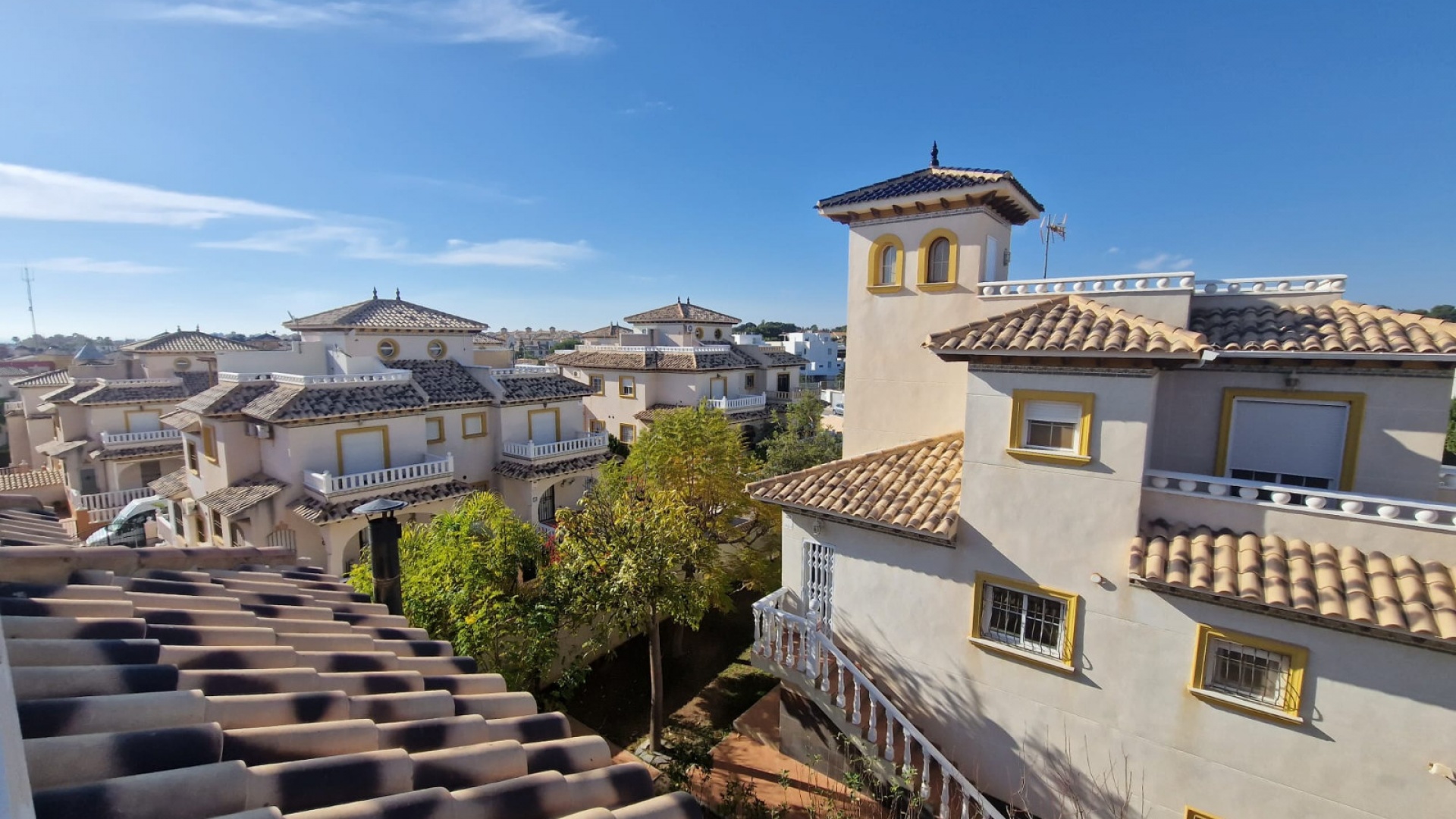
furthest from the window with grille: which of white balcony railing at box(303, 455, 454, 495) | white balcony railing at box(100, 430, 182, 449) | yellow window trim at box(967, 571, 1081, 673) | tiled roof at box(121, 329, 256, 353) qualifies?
tiled roof at box(121, 329, 256, 353)

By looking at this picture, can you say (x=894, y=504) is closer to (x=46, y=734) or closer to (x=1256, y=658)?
(x=1256, y=658)

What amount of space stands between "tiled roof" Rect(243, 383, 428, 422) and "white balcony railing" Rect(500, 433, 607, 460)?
13.8 ft

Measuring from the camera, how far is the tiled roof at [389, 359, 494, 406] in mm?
23562

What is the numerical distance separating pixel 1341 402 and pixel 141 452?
41479 millimetres

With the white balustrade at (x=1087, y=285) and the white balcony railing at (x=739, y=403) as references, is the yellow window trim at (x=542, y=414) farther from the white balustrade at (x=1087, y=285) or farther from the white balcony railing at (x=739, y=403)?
the white balustrade at (x=1087, y=285)

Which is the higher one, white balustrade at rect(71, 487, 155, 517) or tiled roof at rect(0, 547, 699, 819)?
tiled roof at rect(0, 547, 699, 819)

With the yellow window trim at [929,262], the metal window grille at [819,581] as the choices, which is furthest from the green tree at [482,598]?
the yellow window trim at [929,262]

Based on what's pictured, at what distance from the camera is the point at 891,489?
34.8ft

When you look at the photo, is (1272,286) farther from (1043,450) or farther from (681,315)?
(681,315)

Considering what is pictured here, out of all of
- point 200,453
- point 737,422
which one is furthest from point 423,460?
point 737,422

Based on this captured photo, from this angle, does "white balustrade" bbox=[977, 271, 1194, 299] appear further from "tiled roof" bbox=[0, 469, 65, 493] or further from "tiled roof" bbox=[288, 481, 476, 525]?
"tiled roof" bbox=[0, 469, 65, 493]

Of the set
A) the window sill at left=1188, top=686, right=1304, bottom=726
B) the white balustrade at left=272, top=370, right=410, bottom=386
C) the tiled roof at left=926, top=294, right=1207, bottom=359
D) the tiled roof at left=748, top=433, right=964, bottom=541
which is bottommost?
the window sill at left=1188, top=686, right=1304, bottom=726


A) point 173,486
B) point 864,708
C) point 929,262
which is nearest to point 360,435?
point 173,486

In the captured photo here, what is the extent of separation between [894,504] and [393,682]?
795 cm
